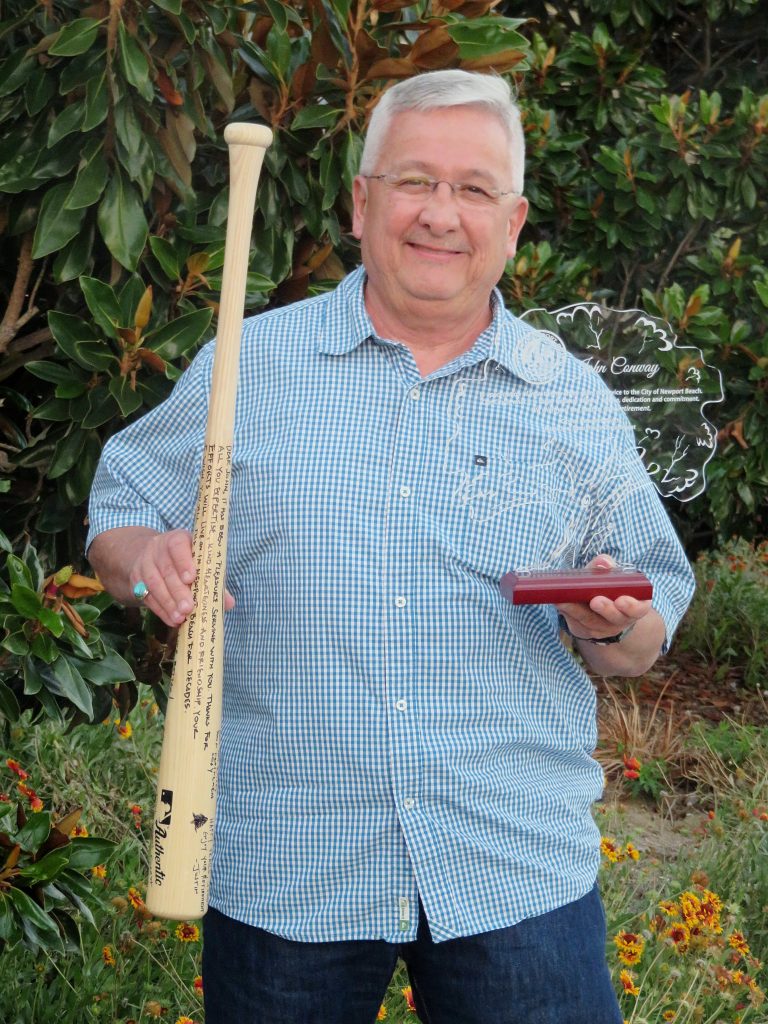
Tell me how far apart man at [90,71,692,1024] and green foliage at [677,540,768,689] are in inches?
175

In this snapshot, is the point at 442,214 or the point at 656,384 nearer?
the point at 442,214

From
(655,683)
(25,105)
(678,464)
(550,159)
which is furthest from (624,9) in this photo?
(678,464)

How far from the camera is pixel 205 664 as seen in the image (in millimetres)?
1604

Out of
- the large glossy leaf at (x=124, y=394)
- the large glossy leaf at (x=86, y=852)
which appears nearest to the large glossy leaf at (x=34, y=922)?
the large glossy leaf at (x=86, y=852)

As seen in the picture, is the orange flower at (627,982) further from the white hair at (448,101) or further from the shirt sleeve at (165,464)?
the white hair at (448,101)

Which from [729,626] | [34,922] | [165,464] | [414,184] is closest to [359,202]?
[414,184]

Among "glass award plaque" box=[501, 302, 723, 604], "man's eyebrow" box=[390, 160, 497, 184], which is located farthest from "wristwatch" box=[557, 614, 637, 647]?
"man's eyebrow" box=[390, 160, 497, 184]

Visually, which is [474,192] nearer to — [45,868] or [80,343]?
[80,343]

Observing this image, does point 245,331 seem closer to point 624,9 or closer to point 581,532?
point 581,532

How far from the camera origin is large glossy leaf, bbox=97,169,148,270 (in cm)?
272

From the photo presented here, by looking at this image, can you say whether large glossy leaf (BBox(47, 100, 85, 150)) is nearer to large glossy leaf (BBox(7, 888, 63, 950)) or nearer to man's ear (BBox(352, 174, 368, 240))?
man's ear (BBox(352, 174, 368, 240))

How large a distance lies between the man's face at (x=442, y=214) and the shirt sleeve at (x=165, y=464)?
34cm

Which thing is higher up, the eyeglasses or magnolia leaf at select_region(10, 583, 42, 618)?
the eyeglasses

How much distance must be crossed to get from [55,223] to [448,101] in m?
1.07
